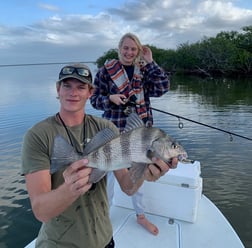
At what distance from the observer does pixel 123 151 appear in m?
2.05

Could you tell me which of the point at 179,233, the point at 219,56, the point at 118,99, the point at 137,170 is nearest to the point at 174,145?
the point at 137,170

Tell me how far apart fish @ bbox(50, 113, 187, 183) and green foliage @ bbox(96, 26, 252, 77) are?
52.2 m

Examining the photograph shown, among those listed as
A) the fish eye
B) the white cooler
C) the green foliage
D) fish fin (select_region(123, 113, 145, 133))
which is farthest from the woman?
the green foliage

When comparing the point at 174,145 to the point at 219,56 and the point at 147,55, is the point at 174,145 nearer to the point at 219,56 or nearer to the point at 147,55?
the point at 147,55

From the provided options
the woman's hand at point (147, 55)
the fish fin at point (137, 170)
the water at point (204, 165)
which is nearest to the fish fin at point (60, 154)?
the fish fin at point (137, 170)

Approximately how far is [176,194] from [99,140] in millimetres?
2187

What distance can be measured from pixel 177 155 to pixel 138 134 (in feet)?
1.16

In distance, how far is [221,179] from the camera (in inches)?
310

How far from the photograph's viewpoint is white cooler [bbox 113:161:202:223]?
3.75m

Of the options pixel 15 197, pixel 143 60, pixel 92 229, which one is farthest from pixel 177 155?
pixel 15 197

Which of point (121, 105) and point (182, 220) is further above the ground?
point (121, 105)

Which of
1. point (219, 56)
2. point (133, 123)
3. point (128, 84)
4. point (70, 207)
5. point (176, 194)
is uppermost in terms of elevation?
point (219, 56)

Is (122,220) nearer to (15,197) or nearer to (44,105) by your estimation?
(15,197)

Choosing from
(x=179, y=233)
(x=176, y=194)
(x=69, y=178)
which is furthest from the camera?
(x=176, y=194)
